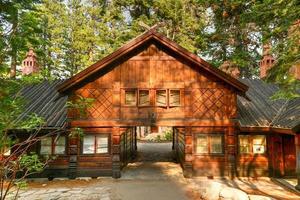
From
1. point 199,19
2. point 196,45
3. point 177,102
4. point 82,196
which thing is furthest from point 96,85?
point 199,19

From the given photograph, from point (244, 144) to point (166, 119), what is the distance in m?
4.67

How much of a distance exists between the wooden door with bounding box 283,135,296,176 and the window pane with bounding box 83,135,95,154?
10.7m

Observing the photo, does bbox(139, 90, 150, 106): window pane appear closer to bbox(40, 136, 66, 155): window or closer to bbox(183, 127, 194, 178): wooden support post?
bbox(183, 127, 194, 178): wooden support post

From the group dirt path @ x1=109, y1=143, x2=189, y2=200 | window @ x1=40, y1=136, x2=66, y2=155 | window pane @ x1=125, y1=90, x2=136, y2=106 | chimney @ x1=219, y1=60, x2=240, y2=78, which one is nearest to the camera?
dirt path @ x1=109, y1=143, x2=189, y2=200

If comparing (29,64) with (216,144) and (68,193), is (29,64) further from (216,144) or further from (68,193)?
(216,144)

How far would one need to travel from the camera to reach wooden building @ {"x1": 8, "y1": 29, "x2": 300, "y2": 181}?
16.6 m

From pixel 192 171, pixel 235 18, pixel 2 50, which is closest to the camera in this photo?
pixel 2 50

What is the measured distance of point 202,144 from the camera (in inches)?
666

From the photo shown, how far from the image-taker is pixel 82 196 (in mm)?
13117

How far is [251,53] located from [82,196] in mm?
27504

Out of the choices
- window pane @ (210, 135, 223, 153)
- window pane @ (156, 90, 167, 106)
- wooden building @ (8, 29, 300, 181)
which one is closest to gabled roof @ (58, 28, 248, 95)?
wooden building @ (8, 29, 300, 181)

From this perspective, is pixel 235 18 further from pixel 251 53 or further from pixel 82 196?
pixel 82 196

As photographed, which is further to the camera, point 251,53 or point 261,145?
point 251,53

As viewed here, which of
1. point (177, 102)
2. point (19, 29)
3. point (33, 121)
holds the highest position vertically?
point (19, 29)
